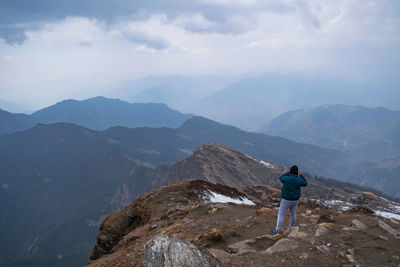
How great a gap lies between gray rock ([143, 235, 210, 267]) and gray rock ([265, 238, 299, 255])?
3479 millimetres

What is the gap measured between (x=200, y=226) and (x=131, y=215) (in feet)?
34.6

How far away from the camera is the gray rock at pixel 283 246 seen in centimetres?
998

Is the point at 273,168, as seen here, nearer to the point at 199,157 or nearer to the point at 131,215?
the point at 199,157

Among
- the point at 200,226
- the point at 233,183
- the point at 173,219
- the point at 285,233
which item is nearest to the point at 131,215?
the point at 173,219

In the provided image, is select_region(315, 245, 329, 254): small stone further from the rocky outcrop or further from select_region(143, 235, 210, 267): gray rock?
the rocky outcrop

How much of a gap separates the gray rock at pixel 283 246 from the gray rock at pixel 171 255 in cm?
348

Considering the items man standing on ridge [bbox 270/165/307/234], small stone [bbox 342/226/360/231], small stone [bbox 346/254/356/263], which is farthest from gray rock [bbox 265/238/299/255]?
small stone [bbox 342/226/360/231]

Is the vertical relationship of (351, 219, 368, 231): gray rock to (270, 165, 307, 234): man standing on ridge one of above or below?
below

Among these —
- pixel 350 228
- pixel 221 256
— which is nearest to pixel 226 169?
pixel 350 228

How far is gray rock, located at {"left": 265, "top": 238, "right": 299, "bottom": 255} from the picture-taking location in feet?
32.7

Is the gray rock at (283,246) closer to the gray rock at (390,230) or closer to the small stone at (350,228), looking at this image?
the small stone at (350,228)

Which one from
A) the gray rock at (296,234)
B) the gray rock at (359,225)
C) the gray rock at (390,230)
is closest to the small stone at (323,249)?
the gray rock at (296,234)

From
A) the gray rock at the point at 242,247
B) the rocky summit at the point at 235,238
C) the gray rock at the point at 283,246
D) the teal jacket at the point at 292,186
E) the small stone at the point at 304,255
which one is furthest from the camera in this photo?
the teal jacket at the point at 292,186

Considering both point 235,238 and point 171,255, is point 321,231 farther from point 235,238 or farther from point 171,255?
point 171,255
